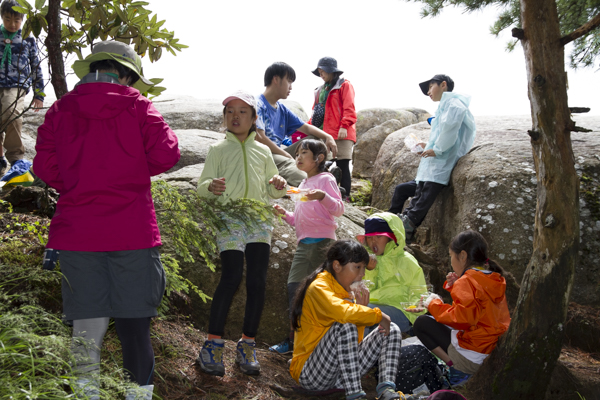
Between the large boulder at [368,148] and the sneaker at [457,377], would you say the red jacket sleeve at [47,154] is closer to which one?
the sneaker at [457,377]

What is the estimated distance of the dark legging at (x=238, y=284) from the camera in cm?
377

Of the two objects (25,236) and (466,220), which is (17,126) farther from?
(466,220)

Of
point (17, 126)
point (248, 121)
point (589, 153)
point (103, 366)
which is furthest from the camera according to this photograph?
point (17, 126)

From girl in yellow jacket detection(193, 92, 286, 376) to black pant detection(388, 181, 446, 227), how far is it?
3.06 metres

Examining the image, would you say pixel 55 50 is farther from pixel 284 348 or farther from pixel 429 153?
pixel 429 153

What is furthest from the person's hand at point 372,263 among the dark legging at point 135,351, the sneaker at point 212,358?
the dark legging at point 135,351

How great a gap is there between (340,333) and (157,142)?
1.94 meters

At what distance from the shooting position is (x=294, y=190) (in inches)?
174

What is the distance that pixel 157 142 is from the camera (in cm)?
286

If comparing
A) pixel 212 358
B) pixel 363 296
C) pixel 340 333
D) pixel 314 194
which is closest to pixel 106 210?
pixel 212 358

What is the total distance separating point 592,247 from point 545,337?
2619 millimetres

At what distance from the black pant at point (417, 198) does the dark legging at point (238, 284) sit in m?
3.29

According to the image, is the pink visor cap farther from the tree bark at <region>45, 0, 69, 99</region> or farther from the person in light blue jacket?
the person in light blue jacket

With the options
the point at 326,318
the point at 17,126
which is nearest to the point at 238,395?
the point at 326,318
